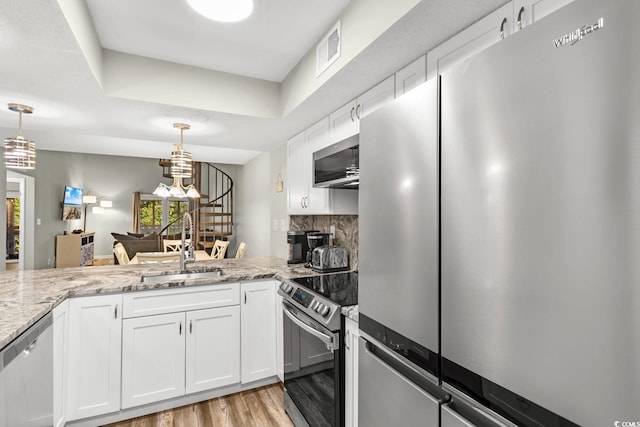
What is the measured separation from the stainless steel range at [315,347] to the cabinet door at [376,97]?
3.56 feet

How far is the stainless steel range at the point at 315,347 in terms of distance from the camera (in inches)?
61.1

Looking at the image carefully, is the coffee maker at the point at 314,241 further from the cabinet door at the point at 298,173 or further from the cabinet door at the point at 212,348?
the cabinet door at the point at 212,348

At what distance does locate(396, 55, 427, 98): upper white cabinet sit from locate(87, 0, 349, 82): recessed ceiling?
1.56ft

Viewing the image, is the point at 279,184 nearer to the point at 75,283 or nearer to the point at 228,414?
the point at 75,283

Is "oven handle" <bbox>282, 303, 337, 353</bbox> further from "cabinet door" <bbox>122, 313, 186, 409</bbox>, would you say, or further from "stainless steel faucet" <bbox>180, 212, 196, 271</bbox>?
"stainless steel faucet" <bbox>180, 212, 196, 271</bbox>

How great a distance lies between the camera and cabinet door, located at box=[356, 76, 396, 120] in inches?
69.3

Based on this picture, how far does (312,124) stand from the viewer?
8.90 ft

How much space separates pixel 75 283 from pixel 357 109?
2217 mm

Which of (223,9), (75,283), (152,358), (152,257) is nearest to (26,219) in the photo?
(152,257)

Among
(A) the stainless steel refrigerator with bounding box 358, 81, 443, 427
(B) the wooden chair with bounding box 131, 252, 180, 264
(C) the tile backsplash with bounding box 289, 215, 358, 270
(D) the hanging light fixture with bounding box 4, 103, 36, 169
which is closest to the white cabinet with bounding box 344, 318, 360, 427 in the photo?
(A) the stainless steel refrigerator with bounding box 358, 81, 443, 427

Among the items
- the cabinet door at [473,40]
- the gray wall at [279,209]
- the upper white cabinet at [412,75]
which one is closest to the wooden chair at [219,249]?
the gray wall at [279,209]

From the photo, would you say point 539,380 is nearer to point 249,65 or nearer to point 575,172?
point 575,172

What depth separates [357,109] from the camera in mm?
2061

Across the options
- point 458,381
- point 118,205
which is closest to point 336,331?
point 458,381
